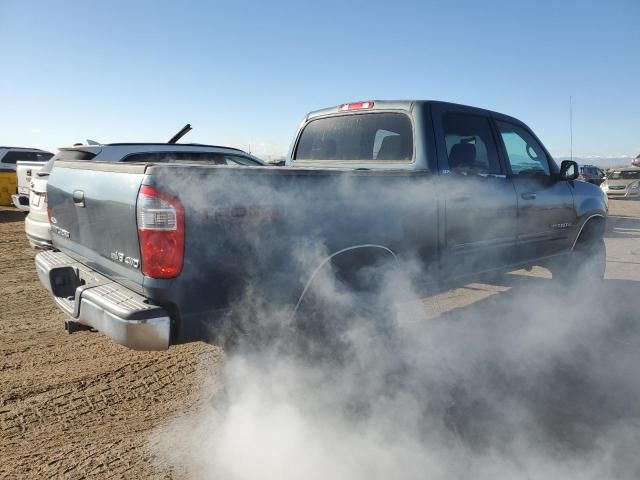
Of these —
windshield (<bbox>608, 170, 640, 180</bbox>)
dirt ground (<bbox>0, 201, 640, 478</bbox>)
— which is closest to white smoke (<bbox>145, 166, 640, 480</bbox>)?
dirt ground (<bbox>0, 201, 640, 478</bbox>)

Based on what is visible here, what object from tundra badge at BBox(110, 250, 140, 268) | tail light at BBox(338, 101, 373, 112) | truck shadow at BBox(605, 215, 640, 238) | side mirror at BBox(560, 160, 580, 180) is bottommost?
truck shadow at BBox(605, 215, 640, 238)

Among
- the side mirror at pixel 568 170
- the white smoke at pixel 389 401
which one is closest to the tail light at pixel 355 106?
the white smoke at pixel 389 401

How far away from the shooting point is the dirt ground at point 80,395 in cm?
229

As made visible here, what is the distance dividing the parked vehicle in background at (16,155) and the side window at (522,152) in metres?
12.4

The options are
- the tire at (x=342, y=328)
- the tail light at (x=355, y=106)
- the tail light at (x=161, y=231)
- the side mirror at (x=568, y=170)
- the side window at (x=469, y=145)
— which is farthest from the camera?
the side mirror at (x=568, y=170)

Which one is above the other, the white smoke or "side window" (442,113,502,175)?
"side window" (442,113,502,175)

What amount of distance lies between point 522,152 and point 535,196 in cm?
42

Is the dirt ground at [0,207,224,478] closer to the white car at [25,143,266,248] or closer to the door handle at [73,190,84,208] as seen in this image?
the white car at [25,143,266,248]

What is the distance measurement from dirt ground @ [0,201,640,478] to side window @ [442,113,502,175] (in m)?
1.66

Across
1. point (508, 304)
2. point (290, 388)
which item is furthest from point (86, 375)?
point (508, 304)

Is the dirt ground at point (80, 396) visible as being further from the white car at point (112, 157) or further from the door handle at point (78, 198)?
the door handle at point (78, 198)

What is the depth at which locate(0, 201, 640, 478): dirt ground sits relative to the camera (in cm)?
229

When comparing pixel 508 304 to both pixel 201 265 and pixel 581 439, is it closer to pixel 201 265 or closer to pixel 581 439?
pixel 581 439

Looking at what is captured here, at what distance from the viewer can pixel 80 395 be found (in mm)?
2914
